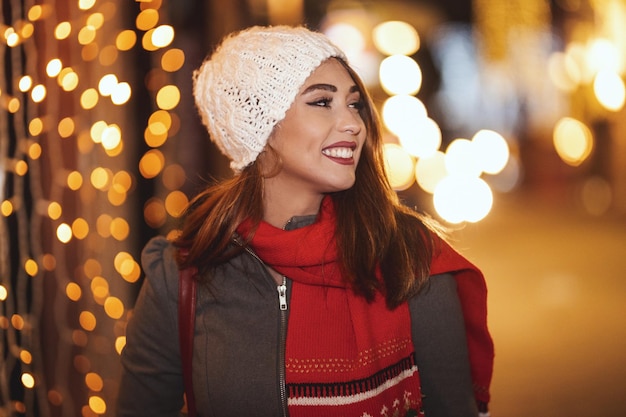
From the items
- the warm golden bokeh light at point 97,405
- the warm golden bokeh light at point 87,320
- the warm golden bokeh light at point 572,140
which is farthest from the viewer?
the warm golden bokeh light at point 572,140

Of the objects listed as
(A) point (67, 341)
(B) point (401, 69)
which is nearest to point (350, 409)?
(A) point (67, 341)

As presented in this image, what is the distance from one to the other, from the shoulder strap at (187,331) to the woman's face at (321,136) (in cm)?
53

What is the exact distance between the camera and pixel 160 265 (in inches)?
93.8

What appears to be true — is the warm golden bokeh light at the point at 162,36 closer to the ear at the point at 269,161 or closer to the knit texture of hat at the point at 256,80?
the knit texture of hat at the point at 256,80

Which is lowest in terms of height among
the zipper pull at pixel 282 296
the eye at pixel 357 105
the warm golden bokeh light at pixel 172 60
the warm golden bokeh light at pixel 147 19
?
the zipper pull at pixel 282 296

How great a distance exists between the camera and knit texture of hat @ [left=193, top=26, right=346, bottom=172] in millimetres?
2268

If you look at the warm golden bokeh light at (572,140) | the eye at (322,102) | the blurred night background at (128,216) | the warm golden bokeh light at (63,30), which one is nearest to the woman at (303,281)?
the eye at (322,102)

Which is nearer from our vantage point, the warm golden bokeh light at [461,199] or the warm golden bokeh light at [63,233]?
the warm golden bokeh light at [63,233]

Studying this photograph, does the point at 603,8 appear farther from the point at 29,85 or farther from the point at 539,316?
the point at 29,85

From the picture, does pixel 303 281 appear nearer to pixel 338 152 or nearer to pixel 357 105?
pixel 338 152

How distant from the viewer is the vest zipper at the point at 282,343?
2.09 m

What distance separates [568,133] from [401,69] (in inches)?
273

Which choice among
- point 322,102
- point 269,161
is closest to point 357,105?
point 322,102

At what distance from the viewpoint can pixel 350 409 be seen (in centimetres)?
205
